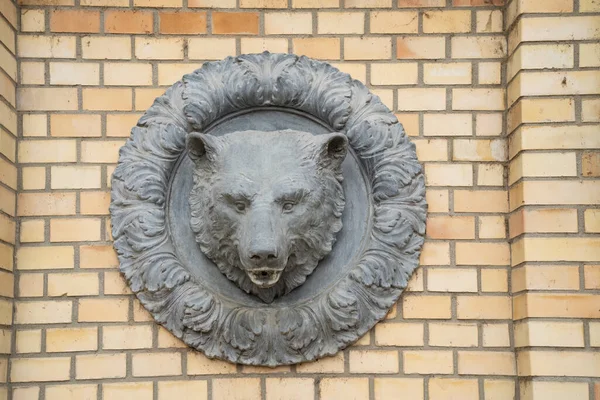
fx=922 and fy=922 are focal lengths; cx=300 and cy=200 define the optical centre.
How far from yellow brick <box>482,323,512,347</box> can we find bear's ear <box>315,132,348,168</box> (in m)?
0.82

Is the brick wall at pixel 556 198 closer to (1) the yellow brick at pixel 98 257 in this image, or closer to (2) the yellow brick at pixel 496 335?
(2) the yellow brick at pixel 496 335

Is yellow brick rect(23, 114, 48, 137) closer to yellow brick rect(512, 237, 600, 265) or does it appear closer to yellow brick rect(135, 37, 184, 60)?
yellow brick rect(135, 37, 184, 60)

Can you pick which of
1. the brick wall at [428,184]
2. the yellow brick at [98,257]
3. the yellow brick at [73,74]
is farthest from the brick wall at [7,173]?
the yellow brick at [98,257]

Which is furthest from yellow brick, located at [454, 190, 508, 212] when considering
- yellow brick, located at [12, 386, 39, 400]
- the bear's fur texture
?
yellow brick, located at [12, 386, 39, 400]

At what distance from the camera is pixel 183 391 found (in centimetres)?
335

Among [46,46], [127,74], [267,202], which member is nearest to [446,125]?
[267,202]

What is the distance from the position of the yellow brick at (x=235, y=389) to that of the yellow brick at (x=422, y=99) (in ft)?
3.89

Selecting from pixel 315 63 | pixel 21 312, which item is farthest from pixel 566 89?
pixel 21 312

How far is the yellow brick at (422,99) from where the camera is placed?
354 cm

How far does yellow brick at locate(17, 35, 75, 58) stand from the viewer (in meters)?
3.54

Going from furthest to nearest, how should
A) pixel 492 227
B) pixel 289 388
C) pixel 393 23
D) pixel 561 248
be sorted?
1. pixel 393 23
2. pixel 492 227
3. pixel 289 388
4. pixel 561 248

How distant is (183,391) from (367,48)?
1.47 meters

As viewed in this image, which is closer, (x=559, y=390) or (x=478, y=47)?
(x=559, y=390)

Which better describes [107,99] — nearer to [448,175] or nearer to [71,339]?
[71,339]
